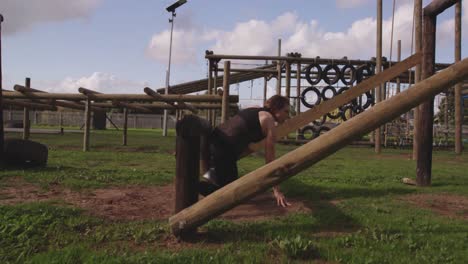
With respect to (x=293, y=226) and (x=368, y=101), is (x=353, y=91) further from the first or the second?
(x=368, y=101)

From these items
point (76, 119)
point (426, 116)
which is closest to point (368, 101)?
point (426, 116)

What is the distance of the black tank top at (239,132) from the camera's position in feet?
13.1

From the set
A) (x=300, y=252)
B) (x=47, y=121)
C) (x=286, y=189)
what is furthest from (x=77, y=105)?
(x=47, y=121)

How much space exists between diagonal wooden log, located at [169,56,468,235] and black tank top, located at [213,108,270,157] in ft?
4.09

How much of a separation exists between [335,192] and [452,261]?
2.39 metres

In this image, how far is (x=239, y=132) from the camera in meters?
4.01

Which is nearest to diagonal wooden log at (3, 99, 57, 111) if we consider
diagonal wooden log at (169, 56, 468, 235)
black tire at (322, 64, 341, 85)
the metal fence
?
diagonal wooden log at (169, 56, 468, 235)

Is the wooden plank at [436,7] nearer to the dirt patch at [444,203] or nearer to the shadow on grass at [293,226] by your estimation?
the dirt patch at [444,203]

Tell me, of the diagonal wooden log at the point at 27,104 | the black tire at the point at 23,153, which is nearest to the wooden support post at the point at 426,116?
the black tire at the point at 23,153

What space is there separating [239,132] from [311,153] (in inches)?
55.8

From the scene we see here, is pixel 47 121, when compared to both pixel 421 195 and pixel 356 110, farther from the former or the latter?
pixel 421 195

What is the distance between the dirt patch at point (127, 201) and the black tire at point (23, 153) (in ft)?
3.99

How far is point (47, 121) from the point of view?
1715 inches

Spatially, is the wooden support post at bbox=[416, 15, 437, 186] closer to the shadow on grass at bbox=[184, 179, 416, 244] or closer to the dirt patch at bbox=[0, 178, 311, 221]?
the shadow on grass at bbox=[184, 179, 416, 244]
